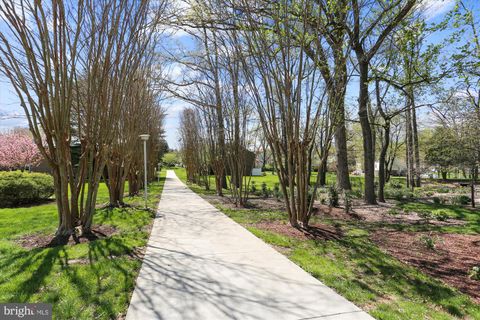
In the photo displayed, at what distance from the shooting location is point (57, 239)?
5414mm

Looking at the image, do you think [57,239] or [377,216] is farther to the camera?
[377,216]

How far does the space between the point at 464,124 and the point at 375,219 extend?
8463mm

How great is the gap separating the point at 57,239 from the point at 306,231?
4.69m

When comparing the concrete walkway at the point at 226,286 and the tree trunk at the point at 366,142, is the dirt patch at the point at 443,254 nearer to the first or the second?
the concrete walkway at the point at 226,286

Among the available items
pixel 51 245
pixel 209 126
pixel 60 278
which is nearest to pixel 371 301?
pixel 60 278

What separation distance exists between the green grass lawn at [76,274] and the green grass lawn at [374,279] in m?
2.36

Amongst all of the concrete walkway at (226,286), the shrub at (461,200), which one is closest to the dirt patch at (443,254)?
the concrete walkway at (226,286)

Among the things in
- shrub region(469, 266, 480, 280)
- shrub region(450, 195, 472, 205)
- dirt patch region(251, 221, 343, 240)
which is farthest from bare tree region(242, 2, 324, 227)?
shrub region(450, 195, 472, 205)

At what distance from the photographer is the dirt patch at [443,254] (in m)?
3.87

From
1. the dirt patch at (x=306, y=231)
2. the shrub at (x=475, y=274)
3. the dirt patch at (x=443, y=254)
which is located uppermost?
the dirt patch at (x=306, y=231)

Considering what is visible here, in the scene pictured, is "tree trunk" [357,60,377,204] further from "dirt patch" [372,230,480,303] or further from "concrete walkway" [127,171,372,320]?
"concrete walkway" [127,171,372,320]

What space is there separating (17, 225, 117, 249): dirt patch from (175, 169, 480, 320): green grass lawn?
3069 millimetres

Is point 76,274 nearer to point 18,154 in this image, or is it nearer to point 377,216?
point 377,216

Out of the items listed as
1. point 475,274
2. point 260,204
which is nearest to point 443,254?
point 475,274
